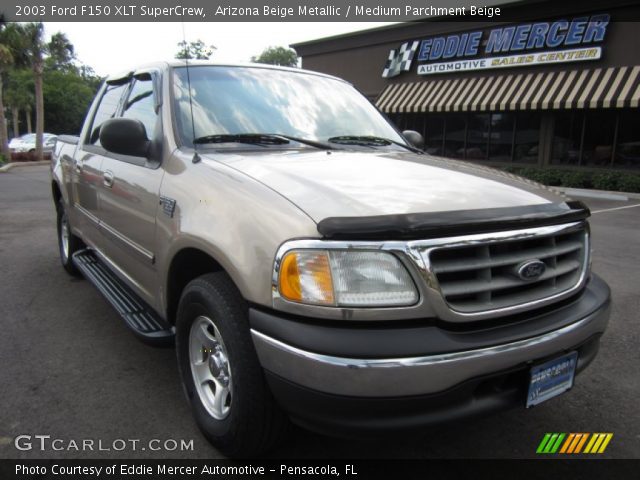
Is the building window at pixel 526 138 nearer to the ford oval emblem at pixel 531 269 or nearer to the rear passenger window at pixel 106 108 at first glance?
the rear passenger window at pixel 106 108

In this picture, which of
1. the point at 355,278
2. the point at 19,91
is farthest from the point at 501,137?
the point at 19,91

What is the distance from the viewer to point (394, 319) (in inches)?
72.7

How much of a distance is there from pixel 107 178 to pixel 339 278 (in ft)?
7.62

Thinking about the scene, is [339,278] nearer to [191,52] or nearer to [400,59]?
[191,52]

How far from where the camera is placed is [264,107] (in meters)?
3.19

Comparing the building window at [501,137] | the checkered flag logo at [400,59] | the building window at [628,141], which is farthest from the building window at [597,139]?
the checkered flag logo at [400,59]

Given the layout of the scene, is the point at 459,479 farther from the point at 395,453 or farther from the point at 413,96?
the point at 413,96

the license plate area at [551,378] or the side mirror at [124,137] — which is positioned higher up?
the side mirror at [124,137]

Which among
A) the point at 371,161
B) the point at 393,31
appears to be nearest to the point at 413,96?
the point at 393,31

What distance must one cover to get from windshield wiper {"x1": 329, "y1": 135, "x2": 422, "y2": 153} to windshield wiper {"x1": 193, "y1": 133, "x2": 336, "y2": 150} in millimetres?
204

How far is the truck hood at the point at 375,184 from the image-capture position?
6.61ft

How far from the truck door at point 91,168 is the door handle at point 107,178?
94 mm

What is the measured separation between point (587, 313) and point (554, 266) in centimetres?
28

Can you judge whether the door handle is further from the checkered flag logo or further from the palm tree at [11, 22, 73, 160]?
the palm tree at [11, 22, 73, 160]
